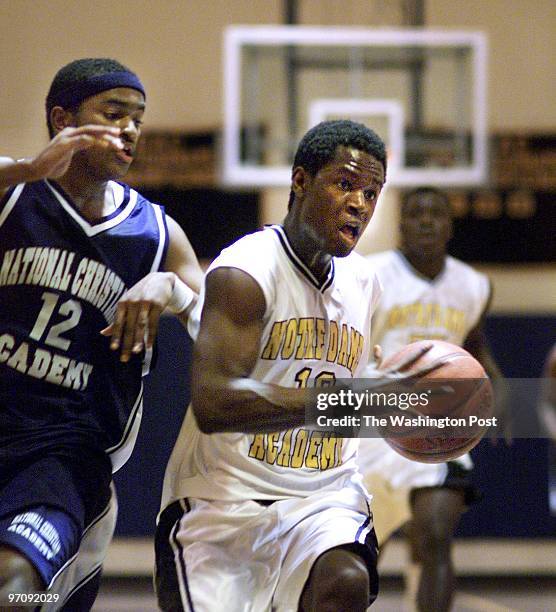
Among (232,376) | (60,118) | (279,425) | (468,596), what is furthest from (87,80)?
(468,596)

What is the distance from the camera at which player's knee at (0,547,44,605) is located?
2697 mm

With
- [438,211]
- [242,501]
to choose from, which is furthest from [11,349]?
[438,211]

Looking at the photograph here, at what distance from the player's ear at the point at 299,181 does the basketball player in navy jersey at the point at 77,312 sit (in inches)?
17.5

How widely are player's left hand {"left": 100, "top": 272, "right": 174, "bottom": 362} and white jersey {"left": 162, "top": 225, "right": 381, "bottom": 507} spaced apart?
18cm

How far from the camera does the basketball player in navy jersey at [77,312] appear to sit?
115 inches

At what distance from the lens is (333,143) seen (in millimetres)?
3104

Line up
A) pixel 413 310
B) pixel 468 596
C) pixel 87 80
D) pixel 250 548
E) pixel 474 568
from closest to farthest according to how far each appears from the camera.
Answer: pixel 250 548 → pixel 87 80 → pixel 413 310 → pixel 468 596 → pixel 474 568

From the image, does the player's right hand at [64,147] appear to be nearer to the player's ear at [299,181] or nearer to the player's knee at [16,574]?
the player's ear at [299,181]

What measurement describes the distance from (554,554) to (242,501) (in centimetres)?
494

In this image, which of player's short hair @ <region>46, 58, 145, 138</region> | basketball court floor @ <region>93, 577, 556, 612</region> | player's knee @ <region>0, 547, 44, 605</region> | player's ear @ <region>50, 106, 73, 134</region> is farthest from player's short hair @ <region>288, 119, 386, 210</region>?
basketball court floor @ <region>93, 577, 556, 612</region>

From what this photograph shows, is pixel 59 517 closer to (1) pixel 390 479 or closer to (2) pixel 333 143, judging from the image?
(2) pixel 333 143

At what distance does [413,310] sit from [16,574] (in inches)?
124

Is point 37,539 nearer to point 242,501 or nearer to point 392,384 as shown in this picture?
point 242,501

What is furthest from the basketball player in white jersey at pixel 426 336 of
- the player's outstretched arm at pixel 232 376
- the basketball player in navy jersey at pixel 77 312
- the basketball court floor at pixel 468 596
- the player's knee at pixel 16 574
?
the player's knee at pixel 16 574
